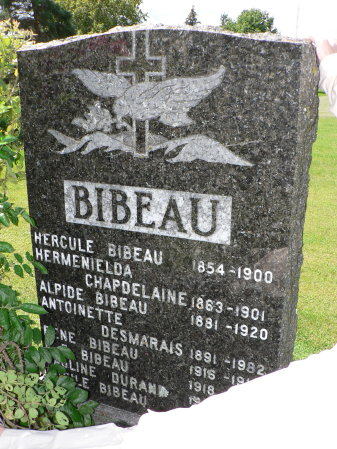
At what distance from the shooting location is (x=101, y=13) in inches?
1310

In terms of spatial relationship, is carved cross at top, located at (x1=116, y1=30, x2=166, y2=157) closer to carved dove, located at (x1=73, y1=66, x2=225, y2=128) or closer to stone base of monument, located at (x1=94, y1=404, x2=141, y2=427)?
carved dove, located at (x1=73, y1=66, x2=225, y2=128)

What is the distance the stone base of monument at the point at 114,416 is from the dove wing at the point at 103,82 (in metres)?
1.68

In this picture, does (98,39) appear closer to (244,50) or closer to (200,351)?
(244,50)

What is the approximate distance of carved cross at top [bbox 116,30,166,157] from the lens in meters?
2.15

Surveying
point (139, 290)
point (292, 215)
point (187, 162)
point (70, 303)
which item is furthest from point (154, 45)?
point (70, 303)

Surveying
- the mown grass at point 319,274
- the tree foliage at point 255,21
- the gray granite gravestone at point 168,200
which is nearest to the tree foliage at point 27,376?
the gray granite gravestone at point 168,200

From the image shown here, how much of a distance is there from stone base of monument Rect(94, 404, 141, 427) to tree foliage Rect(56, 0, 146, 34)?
3343 centimetres

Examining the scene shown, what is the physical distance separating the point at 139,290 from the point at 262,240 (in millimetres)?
698

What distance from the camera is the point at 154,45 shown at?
2.13 meters

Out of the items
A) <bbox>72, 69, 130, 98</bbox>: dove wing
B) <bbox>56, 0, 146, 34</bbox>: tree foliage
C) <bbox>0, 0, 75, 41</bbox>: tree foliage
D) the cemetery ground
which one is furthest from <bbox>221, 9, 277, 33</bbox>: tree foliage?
<bbox>72, 69, 130, 98</bbox>: dove wing

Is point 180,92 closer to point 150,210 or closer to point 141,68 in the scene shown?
point 141,68

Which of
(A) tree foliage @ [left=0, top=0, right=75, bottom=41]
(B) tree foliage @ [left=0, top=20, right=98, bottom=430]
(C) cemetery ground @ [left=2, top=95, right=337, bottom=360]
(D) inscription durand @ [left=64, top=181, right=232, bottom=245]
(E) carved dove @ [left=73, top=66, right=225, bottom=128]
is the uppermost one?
(A) tree foliage @ [left=0, top=0, right=75, bottom=41]

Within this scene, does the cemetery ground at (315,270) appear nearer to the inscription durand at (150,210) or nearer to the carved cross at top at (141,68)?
the inscription durand at (150,210)

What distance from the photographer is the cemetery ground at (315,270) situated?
376 cm
